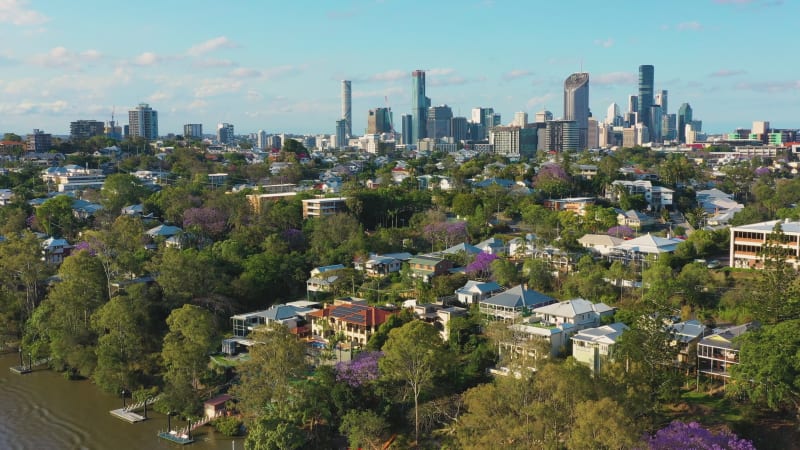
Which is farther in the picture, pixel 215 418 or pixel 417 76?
pixel 417 76

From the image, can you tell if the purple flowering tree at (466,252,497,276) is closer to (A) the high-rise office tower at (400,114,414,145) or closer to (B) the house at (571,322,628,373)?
(B) the house at (571,322,628,373)

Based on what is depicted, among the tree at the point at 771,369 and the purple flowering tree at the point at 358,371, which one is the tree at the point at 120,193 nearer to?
the purple flowering tree at the point at 358,371

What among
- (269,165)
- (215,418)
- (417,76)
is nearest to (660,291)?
(215,418)

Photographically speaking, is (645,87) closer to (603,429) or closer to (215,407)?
(215,407)

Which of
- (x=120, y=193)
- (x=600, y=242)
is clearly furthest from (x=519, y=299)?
(x=120, y=193)

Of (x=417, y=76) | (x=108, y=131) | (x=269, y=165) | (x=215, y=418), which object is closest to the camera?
(x=215, y=418)

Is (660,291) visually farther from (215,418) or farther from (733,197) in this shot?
(733,197)
